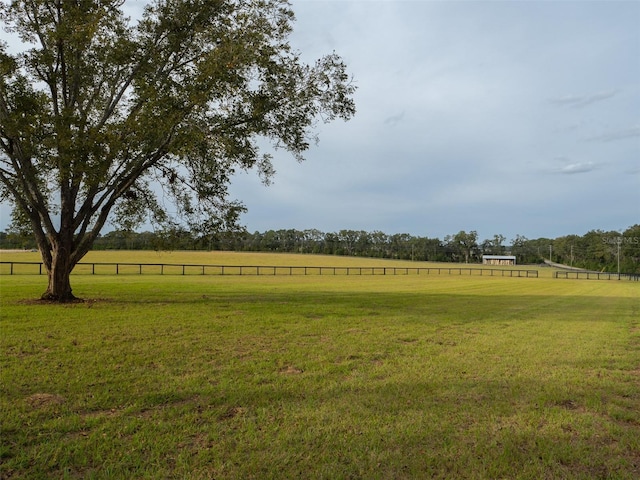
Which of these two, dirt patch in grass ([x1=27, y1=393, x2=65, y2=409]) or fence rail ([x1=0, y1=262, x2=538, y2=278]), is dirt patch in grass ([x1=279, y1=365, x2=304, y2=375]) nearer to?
dirt patch in grass ([x1=27, y1=393, x2=65, y2=409])

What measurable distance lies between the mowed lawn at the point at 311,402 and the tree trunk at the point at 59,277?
194 inches

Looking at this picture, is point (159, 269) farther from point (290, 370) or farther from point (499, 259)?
point (499, 259)

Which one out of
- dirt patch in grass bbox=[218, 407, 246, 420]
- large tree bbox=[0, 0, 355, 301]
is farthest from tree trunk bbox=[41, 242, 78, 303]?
dirt patch in grass bbox=[218, 407, 246, 420]

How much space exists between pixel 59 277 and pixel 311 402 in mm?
13668

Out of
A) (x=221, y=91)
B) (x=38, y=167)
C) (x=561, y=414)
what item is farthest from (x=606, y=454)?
(x=38, y=167)

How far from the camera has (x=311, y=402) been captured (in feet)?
17.2

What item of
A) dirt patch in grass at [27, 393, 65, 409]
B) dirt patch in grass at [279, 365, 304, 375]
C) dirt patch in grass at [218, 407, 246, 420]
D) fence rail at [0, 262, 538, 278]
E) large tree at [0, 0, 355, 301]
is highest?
large tree at [0, 0, 355, 301]

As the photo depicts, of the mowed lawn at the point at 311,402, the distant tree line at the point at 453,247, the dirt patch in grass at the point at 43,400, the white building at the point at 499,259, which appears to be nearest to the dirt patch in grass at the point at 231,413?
the mowed lawn at the point at 311,402

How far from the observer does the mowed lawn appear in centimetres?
379

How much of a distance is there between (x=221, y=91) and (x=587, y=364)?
12845mm

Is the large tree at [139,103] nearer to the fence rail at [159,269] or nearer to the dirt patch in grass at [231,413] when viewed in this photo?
the dirt patch in grass at [231,413]

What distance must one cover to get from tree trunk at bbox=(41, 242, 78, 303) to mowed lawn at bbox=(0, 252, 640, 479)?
16.1 feet

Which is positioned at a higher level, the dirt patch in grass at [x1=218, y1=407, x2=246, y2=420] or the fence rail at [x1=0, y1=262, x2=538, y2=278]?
the dirt patch in grass at [x1=218, y1=407, x2=246, y2=420]

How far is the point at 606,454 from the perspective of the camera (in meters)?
4.13
